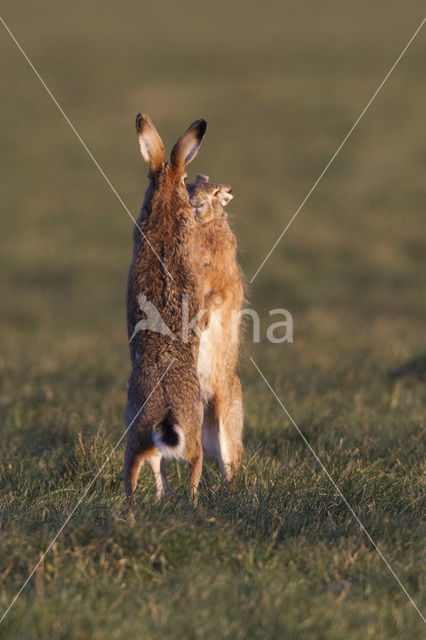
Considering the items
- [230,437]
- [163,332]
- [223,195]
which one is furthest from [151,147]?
[230,437]

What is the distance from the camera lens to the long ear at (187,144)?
512cm

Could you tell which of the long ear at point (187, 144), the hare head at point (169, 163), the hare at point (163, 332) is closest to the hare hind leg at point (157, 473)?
the hare at point (163, 332)

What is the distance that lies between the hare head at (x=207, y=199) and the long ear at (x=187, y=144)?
0.54 meters

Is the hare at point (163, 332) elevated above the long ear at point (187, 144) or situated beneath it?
situated beneath

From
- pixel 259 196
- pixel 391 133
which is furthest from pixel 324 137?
pixel 259 196

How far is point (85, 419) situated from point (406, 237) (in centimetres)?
1217

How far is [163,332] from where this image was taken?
487 centimetres

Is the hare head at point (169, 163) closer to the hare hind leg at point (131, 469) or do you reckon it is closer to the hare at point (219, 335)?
the hare at point (219, 335)

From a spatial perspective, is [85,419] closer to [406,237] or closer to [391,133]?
[406,237]

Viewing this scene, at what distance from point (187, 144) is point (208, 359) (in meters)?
1.26

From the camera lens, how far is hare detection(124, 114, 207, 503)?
4535mm

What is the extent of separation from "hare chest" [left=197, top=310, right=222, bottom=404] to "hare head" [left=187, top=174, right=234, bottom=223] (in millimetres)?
717

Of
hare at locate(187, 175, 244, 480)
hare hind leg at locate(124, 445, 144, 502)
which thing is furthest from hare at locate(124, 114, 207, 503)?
hare at locate(187, 175, 244, 480)

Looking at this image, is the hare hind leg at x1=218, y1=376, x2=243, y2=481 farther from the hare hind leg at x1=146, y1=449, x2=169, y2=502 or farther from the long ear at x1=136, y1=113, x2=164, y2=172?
the long ear at x1=136, y1=113, x2=164, y2=172
